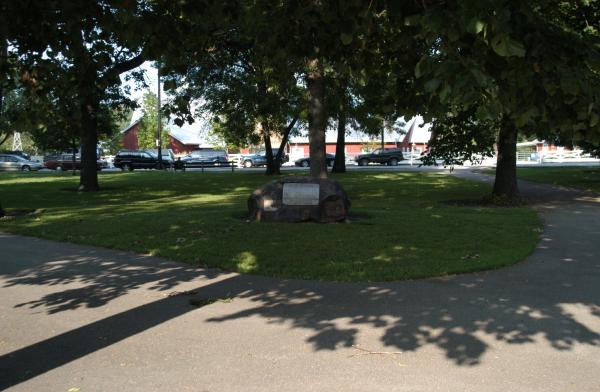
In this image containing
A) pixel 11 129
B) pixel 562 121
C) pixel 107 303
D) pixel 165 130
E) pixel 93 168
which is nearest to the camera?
pixel 562 121

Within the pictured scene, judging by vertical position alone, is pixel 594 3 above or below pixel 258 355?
above

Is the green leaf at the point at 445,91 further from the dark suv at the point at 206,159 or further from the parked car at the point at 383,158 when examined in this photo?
the parked car at the point at 383,158

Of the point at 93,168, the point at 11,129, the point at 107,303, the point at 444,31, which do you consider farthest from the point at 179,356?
the point at 93,168

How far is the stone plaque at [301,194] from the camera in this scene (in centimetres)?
1139

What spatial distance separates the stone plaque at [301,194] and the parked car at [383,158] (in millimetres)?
41204

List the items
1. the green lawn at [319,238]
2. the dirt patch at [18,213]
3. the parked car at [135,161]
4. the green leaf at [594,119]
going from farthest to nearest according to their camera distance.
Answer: the parked car at [135,161] < the dirt patch at [18,213] < the green lawn at [319,238] < the green leaf at [594,119]

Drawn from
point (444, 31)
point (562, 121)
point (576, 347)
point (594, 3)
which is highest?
point (594, 3)

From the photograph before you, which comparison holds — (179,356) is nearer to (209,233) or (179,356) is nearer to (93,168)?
(209,233)

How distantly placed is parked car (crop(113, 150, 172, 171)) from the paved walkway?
40898mm

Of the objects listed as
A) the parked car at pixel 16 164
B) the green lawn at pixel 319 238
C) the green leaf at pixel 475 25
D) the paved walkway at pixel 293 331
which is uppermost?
the green leaf at pixel 475 25

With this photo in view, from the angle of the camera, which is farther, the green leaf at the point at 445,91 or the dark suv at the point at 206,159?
the dark suv at the point at 206,159

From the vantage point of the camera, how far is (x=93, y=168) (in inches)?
887

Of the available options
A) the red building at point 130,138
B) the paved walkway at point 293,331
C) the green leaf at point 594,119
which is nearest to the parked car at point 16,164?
the red building at point 130,138

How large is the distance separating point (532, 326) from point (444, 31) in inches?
121
